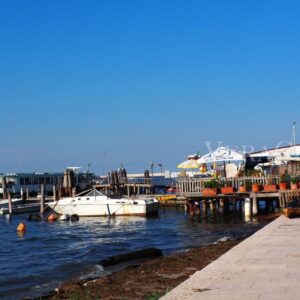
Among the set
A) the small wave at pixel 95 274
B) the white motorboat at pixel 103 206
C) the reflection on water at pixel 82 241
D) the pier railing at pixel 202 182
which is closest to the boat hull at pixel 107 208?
the white motorboat at pixel 103 206

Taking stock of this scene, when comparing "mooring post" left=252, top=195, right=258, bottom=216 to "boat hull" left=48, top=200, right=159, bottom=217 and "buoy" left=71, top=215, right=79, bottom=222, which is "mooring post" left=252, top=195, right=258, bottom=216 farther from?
"buoy" left=71, top=215, right=79, bottom=222

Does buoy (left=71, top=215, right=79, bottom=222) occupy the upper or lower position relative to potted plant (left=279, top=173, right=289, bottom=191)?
lower

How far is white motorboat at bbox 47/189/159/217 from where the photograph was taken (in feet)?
161

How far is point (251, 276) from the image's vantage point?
456 inches

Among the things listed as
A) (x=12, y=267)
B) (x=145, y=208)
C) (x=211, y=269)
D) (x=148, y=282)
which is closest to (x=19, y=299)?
(x=148, y=282)

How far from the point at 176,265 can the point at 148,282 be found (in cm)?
278

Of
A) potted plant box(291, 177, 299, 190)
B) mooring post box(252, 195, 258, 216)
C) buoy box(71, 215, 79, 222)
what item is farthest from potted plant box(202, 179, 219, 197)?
buoy box(71, 215, 79, 222)

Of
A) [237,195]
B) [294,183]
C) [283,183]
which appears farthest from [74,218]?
[294,183]

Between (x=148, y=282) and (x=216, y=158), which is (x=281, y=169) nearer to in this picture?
(x=216, y=158)

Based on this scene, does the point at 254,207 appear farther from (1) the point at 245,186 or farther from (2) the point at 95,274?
(2) the point at 95,274

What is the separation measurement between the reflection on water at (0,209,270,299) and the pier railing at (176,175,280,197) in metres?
1.97

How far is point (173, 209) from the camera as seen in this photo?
183ft

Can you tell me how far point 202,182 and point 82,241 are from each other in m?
13.3

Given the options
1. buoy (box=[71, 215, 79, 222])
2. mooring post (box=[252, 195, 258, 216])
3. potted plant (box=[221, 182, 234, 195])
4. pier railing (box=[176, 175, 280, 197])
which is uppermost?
pier railing (box=[176, 175, 280, 197])
